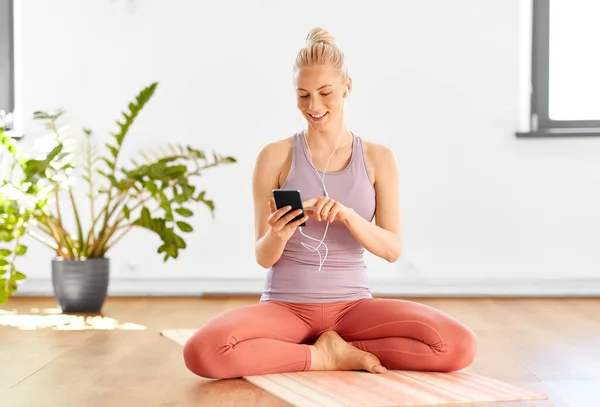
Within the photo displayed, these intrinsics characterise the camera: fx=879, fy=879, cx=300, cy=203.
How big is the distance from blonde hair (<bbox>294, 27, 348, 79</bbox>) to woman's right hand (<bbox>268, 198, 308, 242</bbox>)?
1.32ft

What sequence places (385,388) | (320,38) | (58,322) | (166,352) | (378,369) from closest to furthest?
(385,388)
(378,369)
(320,38)
(166,352)
(58,322)

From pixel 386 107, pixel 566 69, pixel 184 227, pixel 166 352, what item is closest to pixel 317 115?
pixel 166 352

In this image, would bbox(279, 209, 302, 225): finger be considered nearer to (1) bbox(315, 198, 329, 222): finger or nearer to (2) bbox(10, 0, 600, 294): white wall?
(1) bbox(315, 198, 329, 222): finger

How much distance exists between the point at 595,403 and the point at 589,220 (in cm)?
232

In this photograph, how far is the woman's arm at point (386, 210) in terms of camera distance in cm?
228

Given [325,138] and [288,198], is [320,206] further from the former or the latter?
[325,138]

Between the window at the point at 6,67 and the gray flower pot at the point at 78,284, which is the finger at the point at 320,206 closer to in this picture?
the gray flower pot at the point at 78,284

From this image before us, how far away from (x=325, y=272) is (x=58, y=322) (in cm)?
137

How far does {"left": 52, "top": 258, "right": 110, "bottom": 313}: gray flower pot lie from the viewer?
3.52m

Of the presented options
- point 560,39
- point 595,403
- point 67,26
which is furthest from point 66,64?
point 595,403

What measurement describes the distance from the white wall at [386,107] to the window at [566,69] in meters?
0.12

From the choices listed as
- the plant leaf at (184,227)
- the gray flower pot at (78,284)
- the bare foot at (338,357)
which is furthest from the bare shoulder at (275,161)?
the gray flower pot at (78,284)

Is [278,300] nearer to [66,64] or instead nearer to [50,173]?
[50,173]

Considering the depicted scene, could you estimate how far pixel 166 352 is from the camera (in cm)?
262
